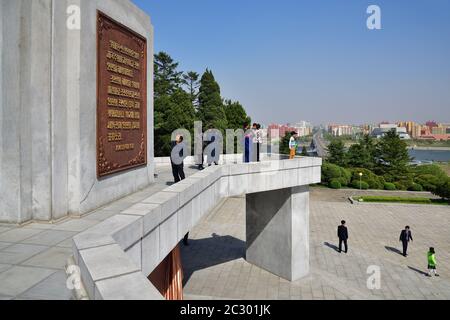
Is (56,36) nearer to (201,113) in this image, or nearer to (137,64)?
(137,64)

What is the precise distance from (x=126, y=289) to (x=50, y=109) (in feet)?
16.6

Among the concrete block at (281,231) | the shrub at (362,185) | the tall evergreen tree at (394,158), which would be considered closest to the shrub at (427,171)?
the tall evergreen tree at (394,158)

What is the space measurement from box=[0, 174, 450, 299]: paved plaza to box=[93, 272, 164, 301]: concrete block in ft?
3.95

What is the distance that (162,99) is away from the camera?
109 feet

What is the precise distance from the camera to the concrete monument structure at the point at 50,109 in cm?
629

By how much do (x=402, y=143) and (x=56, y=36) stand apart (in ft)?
159

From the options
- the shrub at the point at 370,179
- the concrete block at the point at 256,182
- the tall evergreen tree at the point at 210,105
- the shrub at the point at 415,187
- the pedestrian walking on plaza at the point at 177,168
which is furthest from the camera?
the tall evergreen tree at the point at 210,105

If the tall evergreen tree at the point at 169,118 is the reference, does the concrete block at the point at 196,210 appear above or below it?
below

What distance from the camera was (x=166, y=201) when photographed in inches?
236

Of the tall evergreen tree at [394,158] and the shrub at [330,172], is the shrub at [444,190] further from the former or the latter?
the tall evergreen tree at [394,158]

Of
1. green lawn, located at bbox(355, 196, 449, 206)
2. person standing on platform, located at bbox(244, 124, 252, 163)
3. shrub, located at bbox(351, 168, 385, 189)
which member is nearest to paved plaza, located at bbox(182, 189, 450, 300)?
person standing on platform, located at bbox(244, 124, 252, 163)

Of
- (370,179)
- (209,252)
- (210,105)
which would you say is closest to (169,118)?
(210,105)
